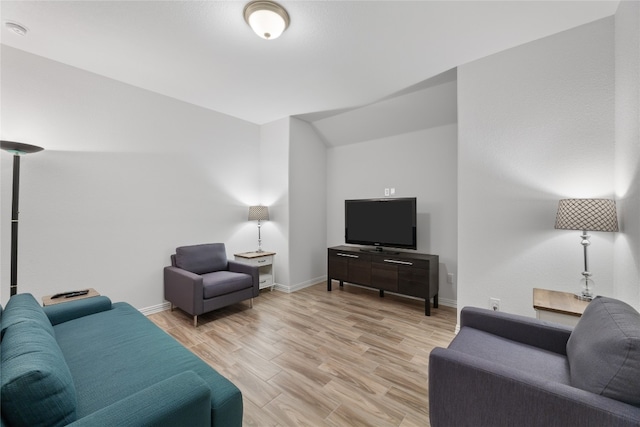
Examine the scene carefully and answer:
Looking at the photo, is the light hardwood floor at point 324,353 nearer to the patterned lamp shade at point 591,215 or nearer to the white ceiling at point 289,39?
the patterned lamp shade at point 591,215

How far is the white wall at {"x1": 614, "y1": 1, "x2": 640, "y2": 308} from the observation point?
1597mm

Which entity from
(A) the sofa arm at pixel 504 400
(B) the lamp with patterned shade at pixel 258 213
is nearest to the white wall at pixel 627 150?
(A) the sofa arm at pixel 504 400

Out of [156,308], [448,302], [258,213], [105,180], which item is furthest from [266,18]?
[448,302]

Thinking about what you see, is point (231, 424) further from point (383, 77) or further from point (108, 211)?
point (383, 77)

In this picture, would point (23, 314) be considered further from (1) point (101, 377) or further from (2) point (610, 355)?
(2) point (610, 355)

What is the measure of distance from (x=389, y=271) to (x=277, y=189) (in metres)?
2.19

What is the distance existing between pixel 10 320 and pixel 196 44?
2327 mm

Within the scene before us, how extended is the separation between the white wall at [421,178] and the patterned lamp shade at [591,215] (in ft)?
5.34

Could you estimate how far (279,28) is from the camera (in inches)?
78.5

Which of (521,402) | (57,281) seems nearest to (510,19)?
(521,402)

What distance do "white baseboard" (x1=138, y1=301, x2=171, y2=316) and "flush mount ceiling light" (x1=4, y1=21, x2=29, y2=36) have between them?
9.37 feet

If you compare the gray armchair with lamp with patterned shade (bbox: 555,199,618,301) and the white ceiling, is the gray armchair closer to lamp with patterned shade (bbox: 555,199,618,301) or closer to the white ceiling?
the white ceiling

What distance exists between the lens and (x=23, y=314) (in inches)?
54.2

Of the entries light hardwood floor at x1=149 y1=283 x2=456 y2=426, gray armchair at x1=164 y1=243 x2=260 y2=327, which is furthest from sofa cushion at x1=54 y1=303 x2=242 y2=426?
gray armchair at x1=164 y1=243 x2=260 y2=327
